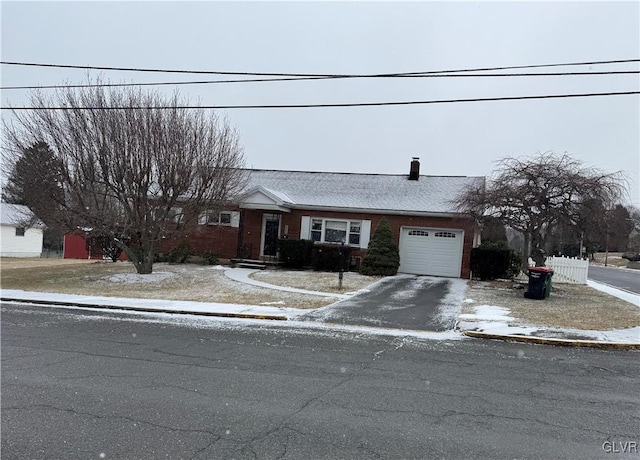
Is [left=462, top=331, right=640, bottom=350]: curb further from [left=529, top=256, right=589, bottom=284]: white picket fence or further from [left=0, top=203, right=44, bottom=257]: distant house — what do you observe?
[left=0, top=203, right=44, bottom=257]: distant house

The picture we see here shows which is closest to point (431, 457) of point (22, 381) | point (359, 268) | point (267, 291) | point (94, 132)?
point (22, 381)

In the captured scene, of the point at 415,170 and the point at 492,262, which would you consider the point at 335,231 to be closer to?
the point at 415,170

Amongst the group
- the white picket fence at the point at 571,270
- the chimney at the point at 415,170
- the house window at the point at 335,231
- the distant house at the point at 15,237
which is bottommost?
the distant house at the point at 15,237

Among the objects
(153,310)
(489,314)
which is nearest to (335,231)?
(489,314)

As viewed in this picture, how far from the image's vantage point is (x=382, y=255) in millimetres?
20844

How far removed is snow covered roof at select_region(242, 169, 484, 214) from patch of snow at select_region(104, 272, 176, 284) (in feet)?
21.1

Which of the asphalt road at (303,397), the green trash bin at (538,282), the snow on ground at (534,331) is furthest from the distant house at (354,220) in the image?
the asphalt road at (303,397)

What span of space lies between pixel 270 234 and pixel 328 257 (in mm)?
3883

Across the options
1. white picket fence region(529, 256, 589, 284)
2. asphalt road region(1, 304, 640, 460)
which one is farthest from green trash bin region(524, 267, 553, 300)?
white picket fence region(529, 256, 589, 284)

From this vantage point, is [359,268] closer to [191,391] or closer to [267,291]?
[267,291]

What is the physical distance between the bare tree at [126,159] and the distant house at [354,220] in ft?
8.16

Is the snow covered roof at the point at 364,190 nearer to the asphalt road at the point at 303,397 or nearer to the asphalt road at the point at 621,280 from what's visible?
the asphalt road at the point at 621,280

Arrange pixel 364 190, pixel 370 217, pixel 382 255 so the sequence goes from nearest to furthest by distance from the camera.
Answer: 1. pixel 382 255
2. pixel 370 217
3. pixel 364 190

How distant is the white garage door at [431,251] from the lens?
2233 centimetres
